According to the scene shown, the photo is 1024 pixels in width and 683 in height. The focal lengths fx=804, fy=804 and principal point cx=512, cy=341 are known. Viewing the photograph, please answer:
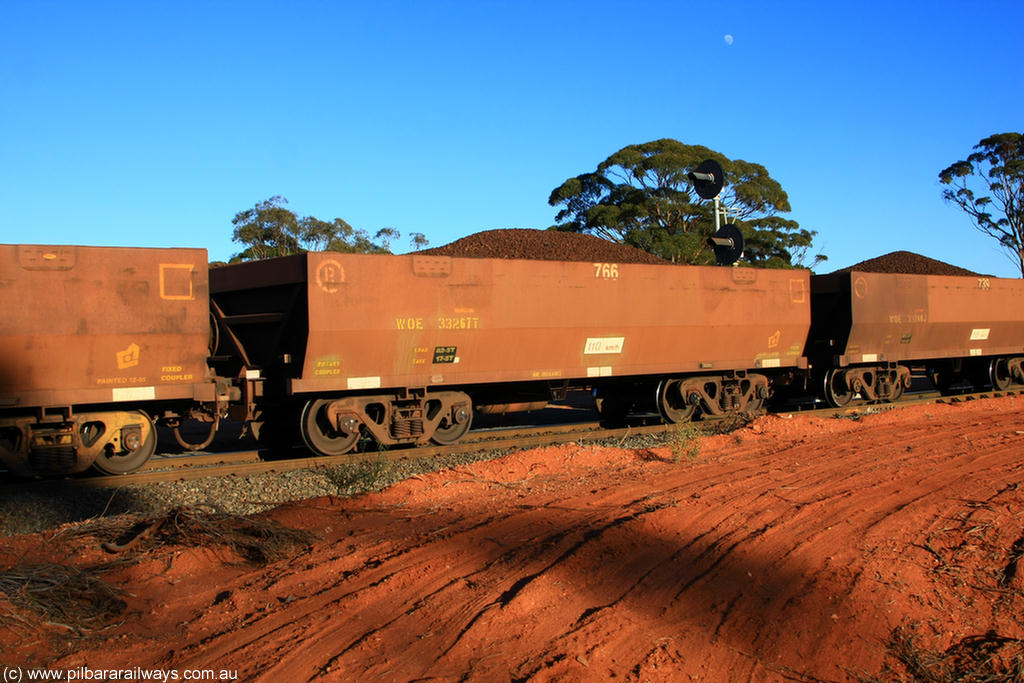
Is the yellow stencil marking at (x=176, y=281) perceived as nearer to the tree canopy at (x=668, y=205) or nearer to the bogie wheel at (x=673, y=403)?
the bogie wheel at (x=673, y=403)

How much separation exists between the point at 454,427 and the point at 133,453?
4.50 meters

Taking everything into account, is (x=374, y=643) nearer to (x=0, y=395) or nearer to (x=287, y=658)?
(x=287, y=658)

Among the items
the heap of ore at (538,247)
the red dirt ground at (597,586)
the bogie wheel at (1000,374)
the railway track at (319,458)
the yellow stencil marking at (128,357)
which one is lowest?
the red dirt ground at (597,586)

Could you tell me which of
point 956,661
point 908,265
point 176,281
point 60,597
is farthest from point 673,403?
point 908,265

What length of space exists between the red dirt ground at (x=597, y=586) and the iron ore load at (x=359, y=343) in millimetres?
3702

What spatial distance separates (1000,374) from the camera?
20.8m

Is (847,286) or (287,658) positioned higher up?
(847,286)

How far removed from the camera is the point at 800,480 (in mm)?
7977

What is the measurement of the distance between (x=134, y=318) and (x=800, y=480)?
8.00m

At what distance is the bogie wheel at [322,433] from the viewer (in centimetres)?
1130

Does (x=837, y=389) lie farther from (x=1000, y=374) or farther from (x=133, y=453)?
(x=133, y=453)

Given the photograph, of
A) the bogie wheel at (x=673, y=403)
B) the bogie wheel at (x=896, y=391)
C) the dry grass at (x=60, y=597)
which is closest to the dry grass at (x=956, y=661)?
the dry grass at (x=60, y=597)

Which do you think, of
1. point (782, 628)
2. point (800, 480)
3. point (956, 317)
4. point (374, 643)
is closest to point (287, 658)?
point (374, 643)

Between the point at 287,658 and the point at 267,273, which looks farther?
the point at 267,273
